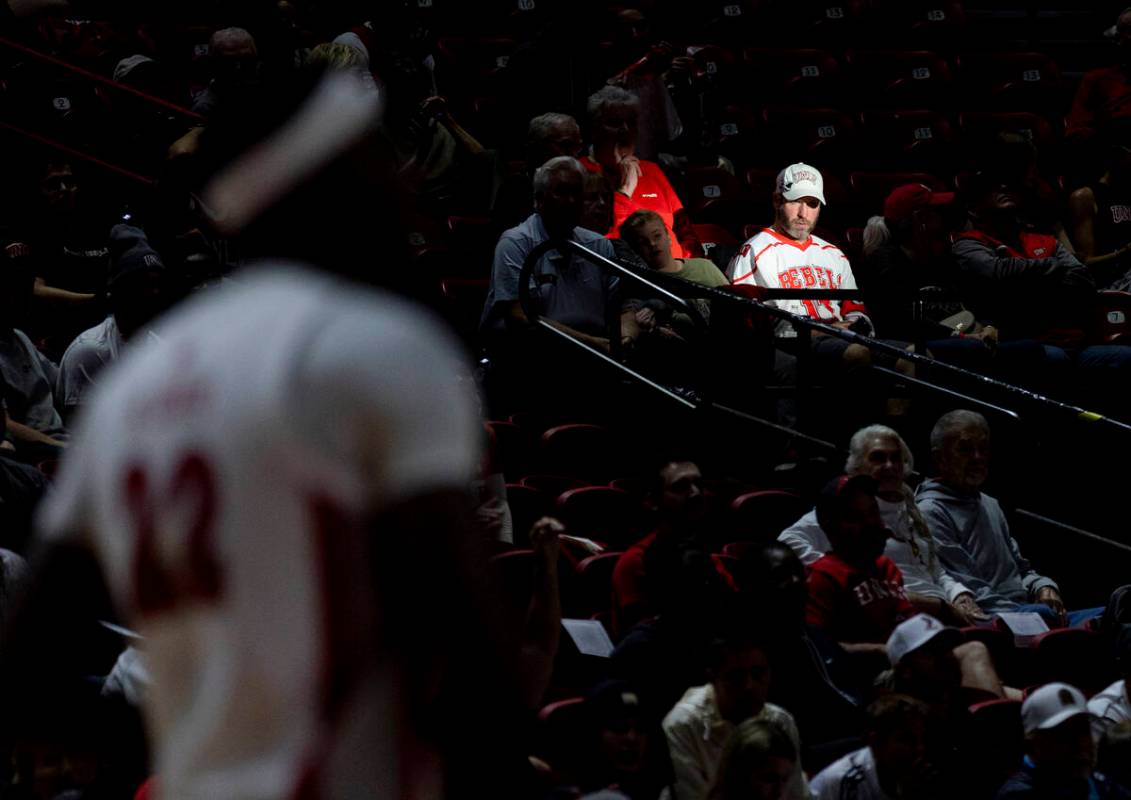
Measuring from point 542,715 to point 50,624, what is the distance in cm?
371

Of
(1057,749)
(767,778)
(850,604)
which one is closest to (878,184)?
(850,604)

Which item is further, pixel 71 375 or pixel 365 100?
pixel 71 375

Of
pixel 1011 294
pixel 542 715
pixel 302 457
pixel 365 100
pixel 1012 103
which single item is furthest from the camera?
pixel 1012 103

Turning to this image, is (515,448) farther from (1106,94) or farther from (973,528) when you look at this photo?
(1106,94)

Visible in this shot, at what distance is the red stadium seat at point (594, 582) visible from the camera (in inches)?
270

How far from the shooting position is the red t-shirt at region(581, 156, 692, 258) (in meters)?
9.74

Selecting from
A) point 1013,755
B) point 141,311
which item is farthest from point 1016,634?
point 141,311

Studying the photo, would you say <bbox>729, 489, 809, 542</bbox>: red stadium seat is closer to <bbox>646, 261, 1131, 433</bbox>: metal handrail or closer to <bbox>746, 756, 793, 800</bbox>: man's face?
<bbox>646, 261, 1131, 433</bbox>: metal handrail

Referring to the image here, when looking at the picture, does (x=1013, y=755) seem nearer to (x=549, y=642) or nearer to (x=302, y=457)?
(x=549, y=642)

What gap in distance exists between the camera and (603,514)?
296 inches

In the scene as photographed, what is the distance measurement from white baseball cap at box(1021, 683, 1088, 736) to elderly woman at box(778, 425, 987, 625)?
4.62 ft

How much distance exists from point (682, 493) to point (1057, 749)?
177 centimetres

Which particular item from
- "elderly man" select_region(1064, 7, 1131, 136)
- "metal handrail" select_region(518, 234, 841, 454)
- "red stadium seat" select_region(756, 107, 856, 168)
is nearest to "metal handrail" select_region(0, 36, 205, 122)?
"metal handrail" select_region(518, 234, 841, 454)

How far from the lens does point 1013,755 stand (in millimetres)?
6285
